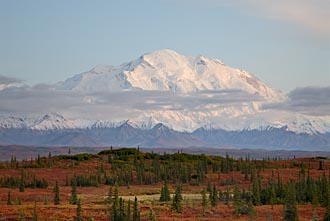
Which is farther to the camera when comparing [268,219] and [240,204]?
[240,204]

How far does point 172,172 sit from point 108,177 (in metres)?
20.1

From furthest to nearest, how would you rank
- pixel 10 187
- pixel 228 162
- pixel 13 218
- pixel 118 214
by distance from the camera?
pixel 228 162, pixel 10 187, pixel 13 218, pixel 118 214

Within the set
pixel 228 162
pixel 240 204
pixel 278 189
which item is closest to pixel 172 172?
pixel 228 162

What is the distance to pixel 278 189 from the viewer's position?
108m

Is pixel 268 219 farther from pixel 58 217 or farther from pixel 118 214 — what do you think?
pixel 58 217

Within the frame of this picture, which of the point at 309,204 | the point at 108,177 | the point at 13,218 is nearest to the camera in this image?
the point at 13,218

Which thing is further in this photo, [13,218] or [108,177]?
[108,177]

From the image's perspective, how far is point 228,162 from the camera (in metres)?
198

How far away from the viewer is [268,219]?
76.8m

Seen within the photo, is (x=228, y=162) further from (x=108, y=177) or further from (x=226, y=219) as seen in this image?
(x=226, y=219)

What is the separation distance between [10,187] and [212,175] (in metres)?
60.2

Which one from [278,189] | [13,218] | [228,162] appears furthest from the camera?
[228,162]

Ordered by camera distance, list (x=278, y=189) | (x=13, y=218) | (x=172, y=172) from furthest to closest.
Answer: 1. (x=172, y=172)
2. (x=278, y=189)
3. (x=13, y=218)

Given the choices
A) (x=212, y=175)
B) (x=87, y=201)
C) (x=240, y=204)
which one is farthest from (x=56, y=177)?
(x=240, y=204)
